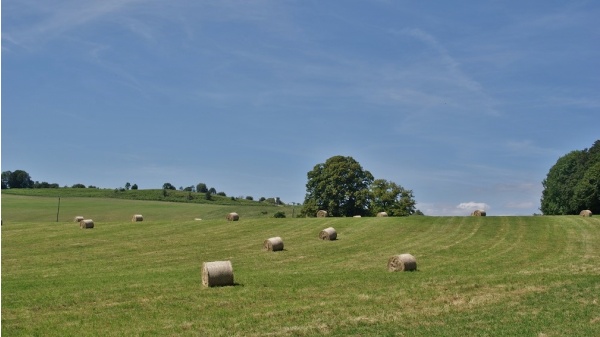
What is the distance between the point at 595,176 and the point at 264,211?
5098cm

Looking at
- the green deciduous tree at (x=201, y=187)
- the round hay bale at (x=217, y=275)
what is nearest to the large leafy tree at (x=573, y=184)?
the round hay bale at (x=217, y=275)

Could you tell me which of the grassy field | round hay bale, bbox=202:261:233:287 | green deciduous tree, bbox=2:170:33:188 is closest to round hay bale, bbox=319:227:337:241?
the grassy field

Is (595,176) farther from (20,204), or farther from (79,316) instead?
(20,204)

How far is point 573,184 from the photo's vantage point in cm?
8631

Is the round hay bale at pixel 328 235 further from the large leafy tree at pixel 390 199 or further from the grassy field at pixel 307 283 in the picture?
the large leafy tree at pixel 390 199

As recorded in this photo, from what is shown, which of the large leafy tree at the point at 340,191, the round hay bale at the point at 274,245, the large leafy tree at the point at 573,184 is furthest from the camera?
the large leafy tree at the point at 340,191

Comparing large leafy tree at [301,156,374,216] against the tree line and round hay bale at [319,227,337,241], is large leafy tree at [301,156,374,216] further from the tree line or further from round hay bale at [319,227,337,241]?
round hay bale at [319,227,337,241]

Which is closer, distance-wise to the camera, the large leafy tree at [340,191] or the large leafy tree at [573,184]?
the large leafy tree at [573,184]

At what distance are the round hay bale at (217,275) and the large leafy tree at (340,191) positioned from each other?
66.0 metres

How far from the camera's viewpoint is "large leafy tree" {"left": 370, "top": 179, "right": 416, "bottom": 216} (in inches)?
3489

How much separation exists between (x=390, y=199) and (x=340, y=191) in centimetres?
795

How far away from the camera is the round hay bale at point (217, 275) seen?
20.6 metres

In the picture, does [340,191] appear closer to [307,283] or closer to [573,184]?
[573,184]

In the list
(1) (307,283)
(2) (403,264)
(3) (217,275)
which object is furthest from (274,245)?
(3) (217,275)
